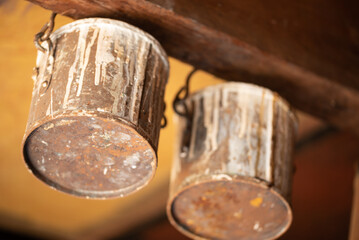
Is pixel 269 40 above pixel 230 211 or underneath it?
above

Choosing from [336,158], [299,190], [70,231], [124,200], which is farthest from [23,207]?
[336,158]

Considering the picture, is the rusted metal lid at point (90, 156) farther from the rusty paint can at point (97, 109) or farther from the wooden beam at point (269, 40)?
the wooden beam at point (269, 40)

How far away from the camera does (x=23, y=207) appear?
10.3 ft

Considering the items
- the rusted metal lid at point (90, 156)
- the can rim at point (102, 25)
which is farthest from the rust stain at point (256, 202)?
the can rim at point (102, 25)

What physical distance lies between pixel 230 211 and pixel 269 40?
58 cm

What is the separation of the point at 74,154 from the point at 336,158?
1556 millimetres

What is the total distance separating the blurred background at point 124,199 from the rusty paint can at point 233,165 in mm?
503

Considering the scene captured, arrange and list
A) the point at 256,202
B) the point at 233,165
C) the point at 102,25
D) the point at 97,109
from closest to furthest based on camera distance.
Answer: the point at 97,109
the point at 102,25
the point at 233,165
the point at 256,202

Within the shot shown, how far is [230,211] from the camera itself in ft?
6.31

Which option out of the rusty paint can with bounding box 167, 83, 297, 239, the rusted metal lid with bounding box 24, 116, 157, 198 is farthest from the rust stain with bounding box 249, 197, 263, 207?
the rusted metal lid with bounding box 24, 116, 157, 198

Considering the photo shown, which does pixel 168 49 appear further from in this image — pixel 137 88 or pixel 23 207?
pixel 23 207

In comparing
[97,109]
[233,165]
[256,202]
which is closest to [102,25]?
[97,109]

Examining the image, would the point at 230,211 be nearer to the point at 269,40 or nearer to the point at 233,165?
the point at 233,165

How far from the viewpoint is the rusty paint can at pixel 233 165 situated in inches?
70.1
